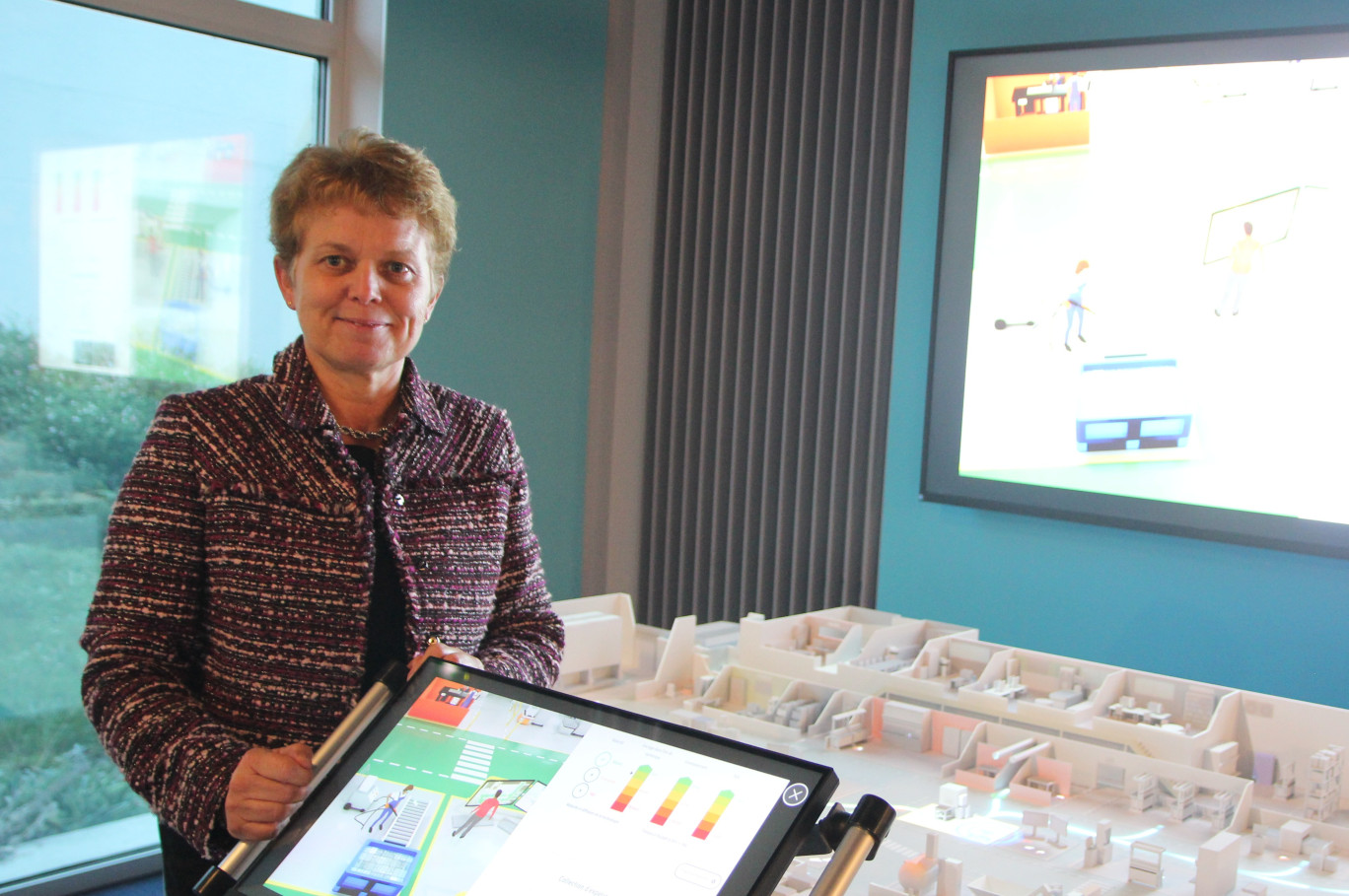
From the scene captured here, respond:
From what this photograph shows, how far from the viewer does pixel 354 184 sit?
1.28 m

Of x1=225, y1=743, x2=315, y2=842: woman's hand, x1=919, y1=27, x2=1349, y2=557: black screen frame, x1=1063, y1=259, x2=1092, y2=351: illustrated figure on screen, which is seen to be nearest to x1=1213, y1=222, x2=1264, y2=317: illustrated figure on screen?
x1=1063, y1=259, x2=1092, y2=351: illustrated figure on screen

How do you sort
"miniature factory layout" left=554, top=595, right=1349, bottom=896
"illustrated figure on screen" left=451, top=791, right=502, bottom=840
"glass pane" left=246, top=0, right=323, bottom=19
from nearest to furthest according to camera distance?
"illustrated figure on screen" left=451, top=791, right=502, bottom=840, "miniature factory layout" left=554, top=595, right=1349, bottom=896, "glass pane" left=246, top=0, right=323, bottom=19

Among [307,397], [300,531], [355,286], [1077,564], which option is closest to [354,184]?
[355,286]

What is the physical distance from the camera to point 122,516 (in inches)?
47.1

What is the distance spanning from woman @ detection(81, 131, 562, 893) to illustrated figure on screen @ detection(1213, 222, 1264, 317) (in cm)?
262

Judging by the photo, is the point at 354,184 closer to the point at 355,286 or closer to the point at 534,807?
the point at 355,286

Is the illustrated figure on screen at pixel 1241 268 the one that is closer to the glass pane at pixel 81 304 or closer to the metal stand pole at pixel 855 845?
the metal stand pole at pixel 855 845

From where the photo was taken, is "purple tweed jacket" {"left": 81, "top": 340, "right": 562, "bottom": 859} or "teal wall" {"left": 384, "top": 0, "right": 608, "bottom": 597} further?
"teal wall" {"left": 384, "top": 0, "right": 608, "bottom": 597}

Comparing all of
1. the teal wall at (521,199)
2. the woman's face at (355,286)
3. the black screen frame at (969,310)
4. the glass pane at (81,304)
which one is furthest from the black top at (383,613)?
the teal wall at (521,199)

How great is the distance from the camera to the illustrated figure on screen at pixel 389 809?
3.36ft

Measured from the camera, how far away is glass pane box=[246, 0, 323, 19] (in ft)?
11.6

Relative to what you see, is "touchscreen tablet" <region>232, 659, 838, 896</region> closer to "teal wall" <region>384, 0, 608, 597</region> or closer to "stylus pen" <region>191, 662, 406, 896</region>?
"stylus pen" <region>191, 662, 406, 896</region>

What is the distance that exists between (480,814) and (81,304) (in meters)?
2.77

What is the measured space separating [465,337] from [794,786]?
341 centimetres
